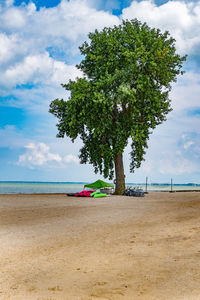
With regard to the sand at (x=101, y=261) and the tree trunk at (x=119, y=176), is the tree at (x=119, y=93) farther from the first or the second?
the sand at (x=101, y=261)

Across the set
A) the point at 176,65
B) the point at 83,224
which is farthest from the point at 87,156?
the point at 83,224

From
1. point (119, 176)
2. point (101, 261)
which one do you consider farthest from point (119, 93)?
point (101, 261)

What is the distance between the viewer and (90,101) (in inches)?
1181

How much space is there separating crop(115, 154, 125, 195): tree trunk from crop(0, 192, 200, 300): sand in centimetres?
2249

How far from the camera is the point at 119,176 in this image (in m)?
33.7

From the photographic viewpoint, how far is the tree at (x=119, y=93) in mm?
30031

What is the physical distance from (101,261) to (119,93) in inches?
972

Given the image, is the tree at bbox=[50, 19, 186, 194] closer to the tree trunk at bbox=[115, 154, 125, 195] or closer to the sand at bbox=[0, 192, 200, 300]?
the tree trunk at bbox=[115, 154, 125, 195]

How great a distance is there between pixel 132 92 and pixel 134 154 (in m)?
8.26

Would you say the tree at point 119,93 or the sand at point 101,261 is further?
the tree at point 119,93

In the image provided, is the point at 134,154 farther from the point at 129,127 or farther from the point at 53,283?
the point at 53,283

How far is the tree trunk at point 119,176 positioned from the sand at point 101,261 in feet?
73.8

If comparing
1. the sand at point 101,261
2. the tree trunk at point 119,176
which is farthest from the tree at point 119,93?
the sand at point 101,261

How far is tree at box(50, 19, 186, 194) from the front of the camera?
30031 millimetres
